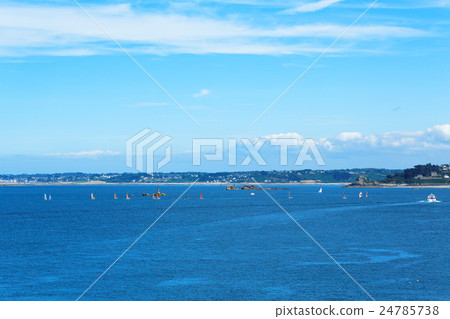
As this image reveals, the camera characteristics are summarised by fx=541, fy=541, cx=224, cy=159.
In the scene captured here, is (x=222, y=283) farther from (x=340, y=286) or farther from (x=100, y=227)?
(x=100, y=227)

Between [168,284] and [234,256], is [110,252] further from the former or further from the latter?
[168,284]

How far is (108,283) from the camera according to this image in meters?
43.9

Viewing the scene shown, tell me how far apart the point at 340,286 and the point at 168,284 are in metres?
13.6

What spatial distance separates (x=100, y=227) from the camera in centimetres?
9138

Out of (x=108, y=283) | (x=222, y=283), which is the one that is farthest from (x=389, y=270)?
(x=108, y=283)

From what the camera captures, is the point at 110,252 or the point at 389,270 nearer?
the point at 389,270

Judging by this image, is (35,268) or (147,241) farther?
(147,241)

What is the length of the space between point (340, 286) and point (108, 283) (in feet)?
60.9

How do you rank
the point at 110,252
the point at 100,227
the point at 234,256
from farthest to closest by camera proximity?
1. the point at 100,227
2. the point at 110,252
3. the point at 234,256

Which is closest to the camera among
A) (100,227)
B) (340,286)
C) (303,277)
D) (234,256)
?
(340,286)
